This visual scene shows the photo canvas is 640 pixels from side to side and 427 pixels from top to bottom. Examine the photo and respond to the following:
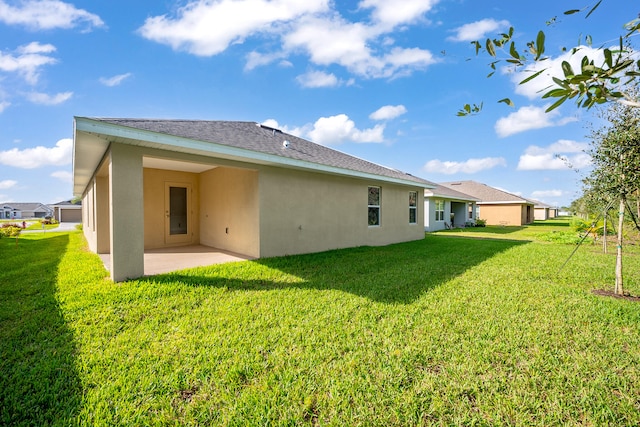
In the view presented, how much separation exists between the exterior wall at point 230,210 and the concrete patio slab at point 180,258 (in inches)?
15.8

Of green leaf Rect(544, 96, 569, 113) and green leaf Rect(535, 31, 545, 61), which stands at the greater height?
green leaf Rect(535, 31, 545, 61)

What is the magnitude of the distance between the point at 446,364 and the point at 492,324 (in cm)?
154

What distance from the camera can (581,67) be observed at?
1.31 m

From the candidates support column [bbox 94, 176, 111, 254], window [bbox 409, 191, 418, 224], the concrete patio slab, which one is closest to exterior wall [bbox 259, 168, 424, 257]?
the concrete patio slab

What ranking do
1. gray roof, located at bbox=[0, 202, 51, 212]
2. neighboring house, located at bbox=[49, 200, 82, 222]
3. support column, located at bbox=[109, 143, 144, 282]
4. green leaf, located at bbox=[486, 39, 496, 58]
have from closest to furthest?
green leaf, located at bbox=[486, 39, 496, 58], support column, located at bbox=[109, 143, 144, 282], neighboring house, located at bbox=[49, 200, 82, 222], gray roof, located at bbox=[0, 202, 51, 212]

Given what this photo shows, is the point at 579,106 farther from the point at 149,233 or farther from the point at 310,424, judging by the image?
the point at 149,233

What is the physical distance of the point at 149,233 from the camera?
10141 mm

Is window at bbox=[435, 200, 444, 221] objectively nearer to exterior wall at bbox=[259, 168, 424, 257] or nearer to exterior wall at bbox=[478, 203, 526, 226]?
exterior wall at bbox=[259, 168, 424, 257]

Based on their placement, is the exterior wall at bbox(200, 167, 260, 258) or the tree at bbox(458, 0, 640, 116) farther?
the exterior wall at bbox(200, 167, 260, 258)

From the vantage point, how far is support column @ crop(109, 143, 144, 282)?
18.6 ft

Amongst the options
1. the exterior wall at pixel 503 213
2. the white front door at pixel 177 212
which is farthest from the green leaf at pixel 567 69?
the exterior wall at pixel 503 213

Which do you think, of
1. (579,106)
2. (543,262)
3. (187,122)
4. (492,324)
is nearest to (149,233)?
(187,122)

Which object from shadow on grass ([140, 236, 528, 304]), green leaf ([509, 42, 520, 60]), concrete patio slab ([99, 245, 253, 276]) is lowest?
shadow on grass ([140, 236, 528, 304])

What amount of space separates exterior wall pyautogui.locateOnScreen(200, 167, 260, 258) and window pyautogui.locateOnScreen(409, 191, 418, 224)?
8.99m
